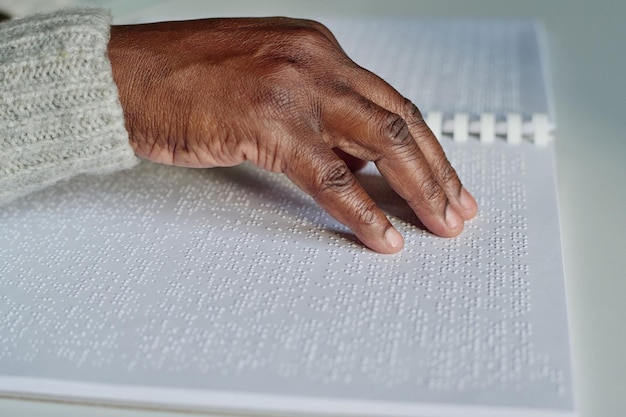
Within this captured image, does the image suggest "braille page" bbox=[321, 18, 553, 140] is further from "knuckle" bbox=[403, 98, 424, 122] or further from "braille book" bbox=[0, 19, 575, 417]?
"knuckle" bbox=[403, 98, 424, 122]

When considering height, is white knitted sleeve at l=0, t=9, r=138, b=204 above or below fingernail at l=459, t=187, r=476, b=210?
above

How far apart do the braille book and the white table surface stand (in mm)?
30

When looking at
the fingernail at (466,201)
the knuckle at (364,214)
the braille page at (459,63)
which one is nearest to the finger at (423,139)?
the fingernail at (466,201)

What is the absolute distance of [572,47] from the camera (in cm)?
133

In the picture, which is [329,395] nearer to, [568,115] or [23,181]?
[23,181]

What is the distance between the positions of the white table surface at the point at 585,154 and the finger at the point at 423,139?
0.39ft

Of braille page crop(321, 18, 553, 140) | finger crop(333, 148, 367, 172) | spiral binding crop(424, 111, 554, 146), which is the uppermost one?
finger crop(333, 148, 367, 172)

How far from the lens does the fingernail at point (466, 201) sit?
34.1 inches

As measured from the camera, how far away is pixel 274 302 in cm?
74

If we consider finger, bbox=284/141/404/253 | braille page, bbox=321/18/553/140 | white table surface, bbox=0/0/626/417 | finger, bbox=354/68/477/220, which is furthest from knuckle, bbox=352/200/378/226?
braille page, bbox=321/18/553/140

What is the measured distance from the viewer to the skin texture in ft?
2.67

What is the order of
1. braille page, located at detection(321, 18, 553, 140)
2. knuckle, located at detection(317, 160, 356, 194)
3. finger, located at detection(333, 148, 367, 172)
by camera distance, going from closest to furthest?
knuckle, located at detection(317, 160, 356, 194) → finger, located at detection(333, 148, 367, 172) → braille page, located at detection(321, 18, 553, 140)

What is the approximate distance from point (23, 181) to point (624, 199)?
688 millimetres

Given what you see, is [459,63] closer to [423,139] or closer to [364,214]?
[423,139]
